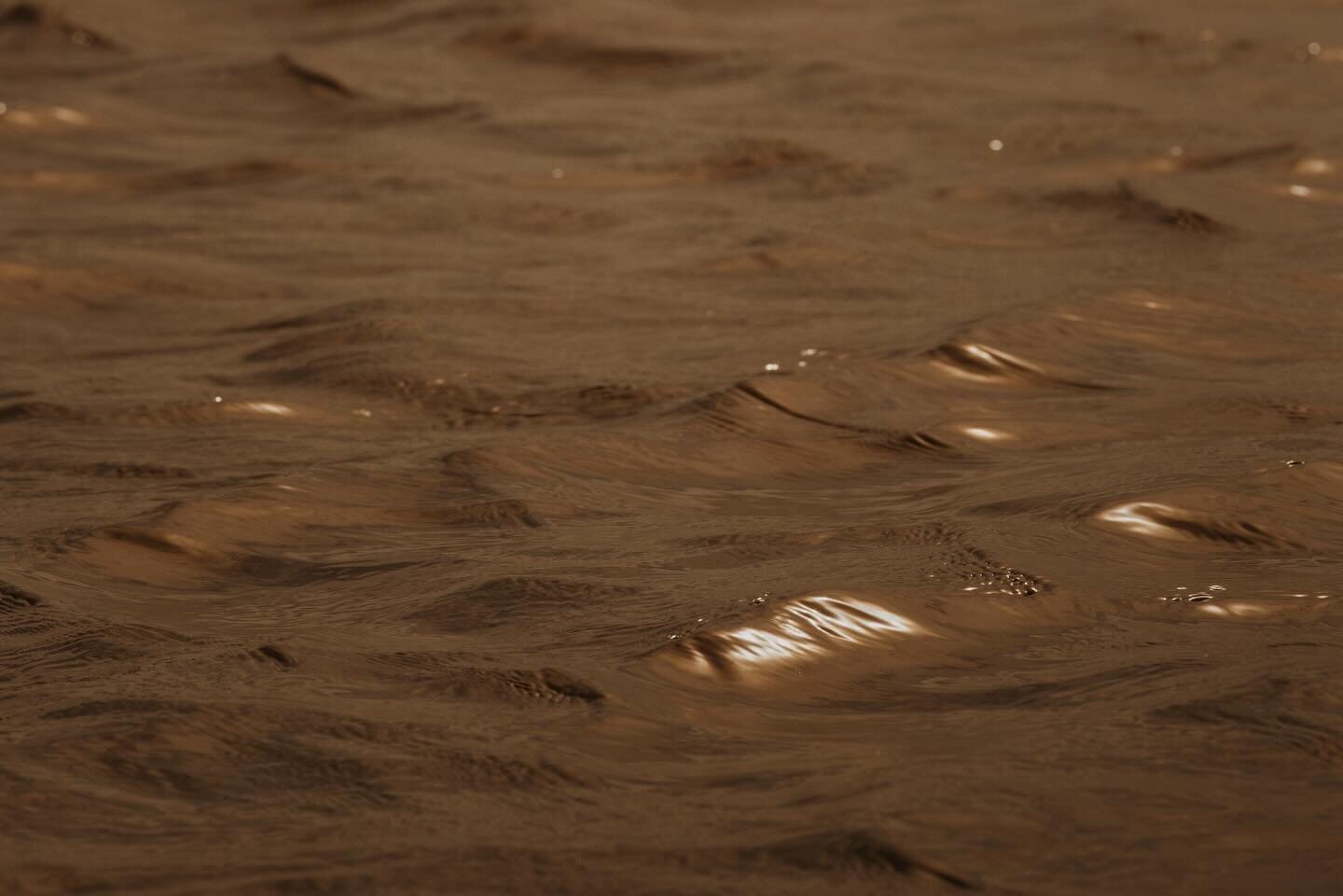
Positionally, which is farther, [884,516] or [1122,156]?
[1122,156]

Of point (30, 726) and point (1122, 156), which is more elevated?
point (1122, 156)

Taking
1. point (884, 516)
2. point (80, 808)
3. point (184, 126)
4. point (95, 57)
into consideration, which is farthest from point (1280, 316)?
point (95, 57)

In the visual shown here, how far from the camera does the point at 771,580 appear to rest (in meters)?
1.92

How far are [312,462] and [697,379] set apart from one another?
0.56m

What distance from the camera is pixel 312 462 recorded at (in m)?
2.43

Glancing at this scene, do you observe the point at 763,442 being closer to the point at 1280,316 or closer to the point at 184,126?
the point at 1280,316

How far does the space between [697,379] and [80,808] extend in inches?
54.2

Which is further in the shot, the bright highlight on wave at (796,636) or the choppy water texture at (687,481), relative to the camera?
the bright highlight on wave at (796,636)

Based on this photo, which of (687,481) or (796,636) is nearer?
(796,636)

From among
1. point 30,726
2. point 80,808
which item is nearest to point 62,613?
point 30,726

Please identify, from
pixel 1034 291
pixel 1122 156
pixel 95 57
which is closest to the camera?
pixel 1034 291

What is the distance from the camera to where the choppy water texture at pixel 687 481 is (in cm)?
146

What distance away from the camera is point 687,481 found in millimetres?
2350

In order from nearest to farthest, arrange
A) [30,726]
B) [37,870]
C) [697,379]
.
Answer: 1. [37,870]
2. [30,726]
3. [697,379]
